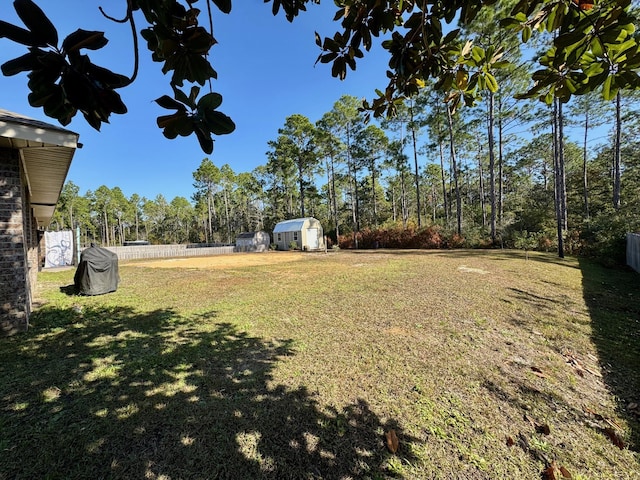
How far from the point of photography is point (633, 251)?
28.4ft

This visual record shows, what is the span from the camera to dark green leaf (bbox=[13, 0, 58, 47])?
0.71 m

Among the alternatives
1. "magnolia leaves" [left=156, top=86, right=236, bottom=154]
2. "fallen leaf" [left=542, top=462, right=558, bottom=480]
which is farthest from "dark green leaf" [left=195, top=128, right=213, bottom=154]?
"fallen leaf" [left=542, top=462, right=558, bottom=480]

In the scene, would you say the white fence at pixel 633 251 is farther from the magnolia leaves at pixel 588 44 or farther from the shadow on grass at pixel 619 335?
the magnolia leaves at pixel 588 44

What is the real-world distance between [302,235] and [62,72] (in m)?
22.8

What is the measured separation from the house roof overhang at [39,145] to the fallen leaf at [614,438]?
6366mm

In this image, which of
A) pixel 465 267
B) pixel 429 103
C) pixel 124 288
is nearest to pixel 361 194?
pixel 429 103

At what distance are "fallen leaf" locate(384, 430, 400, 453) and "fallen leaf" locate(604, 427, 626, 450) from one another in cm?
161

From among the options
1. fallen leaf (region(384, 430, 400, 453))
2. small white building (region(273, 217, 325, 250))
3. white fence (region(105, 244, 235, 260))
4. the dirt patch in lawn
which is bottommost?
fallen leaf (region(384, 430, 400, 453))

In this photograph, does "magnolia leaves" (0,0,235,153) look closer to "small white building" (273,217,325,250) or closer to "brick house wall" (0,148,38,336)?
"brick house wall" (0,148,38,336)

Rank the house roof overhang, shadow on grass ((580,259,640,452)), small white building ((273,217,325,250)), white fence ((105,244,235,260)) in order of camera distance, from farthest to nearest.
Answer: small white building ((273,217,325,250)), white fence ((105,244,235,260)), the house roof overhang, shadow on grass ((580,259,640,452))

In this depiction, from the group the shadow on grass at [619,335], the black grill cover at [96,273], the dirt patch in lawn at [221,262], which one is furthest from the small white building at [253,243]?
the shadow on grass at [619,335]

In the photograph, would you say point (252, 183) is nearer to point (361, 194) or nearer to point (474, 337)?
point (361, 194)

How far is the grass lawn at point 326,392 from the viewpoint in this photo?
5.67ft

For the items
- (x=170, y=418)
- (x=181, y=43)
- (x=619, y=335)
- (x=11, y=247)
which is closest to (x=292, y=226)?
(x=11, y=247)
